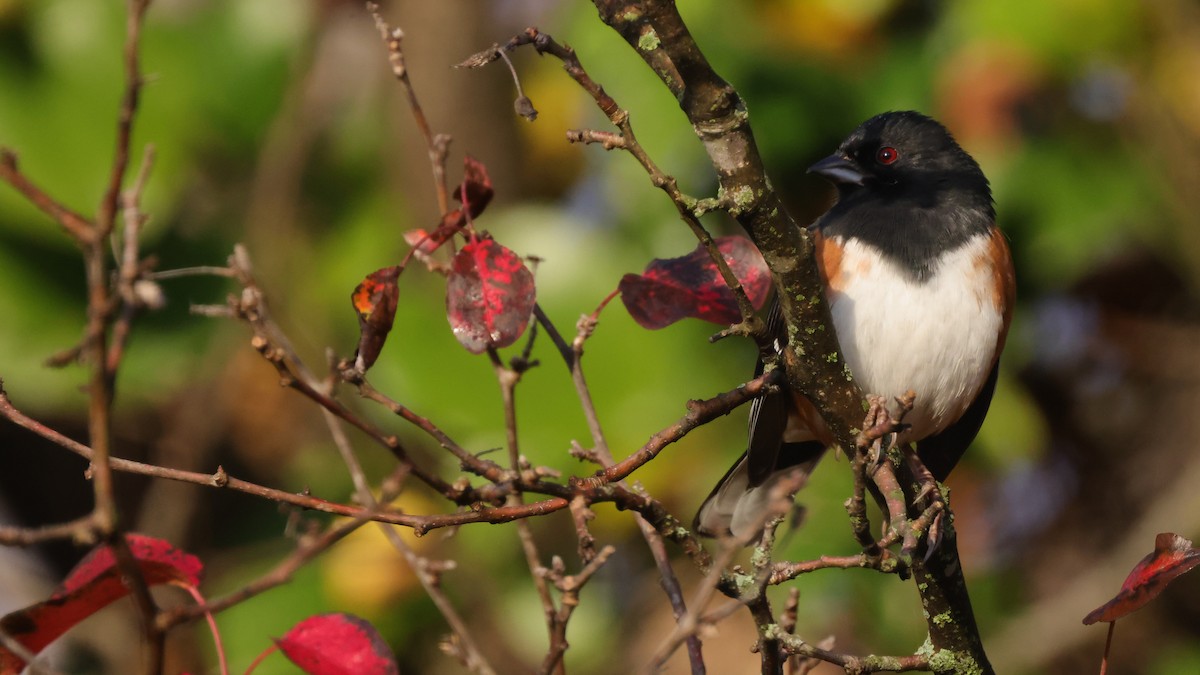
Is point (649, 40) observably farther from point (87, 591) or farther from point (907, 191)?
point (907, 191)

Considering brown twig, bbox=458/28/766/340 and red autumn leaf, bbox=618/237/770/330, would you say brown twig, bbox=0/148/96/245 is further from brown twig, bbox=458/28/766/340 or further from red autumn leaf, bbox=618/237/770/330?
red autumn leaf, bbox=618/237/770/330

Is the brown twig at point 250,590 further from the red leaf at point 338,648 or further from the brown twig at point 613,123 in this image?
the brown twig at point 613,123

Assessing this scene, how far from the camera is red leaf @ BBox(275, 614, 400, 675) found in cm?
118

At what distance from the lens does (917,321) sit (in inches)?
92.2

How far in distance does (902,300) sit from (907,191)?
0.31m

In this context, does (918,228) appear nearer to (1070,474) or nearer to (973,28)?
(973,28)

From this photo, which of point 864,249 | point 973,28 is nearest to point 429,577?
point 864,249

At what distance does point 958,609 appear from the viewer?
5.64 feet

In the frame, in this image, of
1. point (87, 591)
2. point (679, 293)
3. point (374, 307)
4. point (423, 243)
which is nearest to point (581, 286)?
point (679, 293)

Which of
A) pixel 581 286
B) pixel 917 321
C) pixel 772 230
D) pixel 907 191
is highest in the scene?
pixel 581 286

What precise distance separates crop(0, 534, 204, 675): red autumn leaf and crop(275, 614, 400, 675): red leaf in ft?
0.35

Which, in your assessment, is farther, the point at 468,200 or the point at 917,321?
the point at 917,321

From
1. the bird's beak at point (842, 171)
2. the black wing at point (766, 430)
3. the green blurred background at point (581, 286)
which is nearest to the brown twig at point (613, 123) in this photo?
the black wing at point (766, 430)

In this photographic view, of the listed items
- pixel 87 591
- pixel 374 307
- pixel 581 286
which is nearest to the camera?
pixel 87 591
